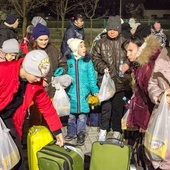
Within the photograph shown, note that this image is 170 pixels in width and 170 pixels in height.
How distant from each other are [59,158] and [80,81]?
2.24 metres

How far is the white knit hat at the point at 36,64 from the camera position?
12.1 feet

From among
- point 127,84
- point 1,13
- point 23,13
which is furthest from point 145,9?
point 127,84

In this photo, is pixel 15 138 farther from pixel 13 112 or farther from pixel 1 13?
pixel 1 13

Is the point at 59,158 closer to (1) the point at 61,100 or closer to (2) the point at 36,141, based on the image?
(2) the point at 36,141

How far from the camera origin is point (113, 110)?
20.8 ft

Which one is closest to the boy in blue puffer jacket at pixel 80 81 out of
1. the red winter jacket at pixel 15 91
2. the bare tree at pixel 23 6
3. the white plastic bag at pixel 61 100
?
the white plastic bag at pixel 61 100

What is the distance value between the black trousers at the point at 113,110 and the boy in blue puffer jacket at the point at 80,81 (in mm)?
299

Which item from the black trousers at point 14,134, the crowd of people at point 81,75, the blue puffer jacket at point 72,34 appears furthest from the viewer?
the blue puffer jacket at point 72,34

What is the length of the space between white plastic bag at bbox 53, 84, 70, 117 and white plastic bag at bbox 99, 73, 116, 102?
52cm

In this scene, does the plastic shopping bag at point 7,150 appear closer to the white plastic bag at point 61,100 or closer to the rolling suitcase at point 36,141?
the rolling suitcase at point 36,141

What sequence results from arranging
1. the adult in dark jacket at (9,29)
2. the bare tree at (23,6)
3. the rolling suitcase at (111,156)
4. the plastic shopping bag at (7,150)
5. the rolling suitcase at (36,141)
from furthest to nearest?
1. the bare tree at (23,6)
2. the adult in dark jacket at (9,29)
3. the rolling suitcase at (36,141)
4. the rolling suitcase at (111,156)
5. the plastic shopping bag at (7,150)

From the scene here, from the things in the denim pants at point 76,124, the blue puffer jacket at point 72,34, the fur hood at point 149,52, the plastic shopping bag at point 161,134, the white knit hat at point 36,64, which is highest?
the blue puffer jacket at point 72,34

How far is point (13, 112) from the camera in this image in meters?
3.97

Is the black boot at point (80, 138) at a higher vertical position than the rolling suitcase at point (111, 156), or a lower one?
lower
